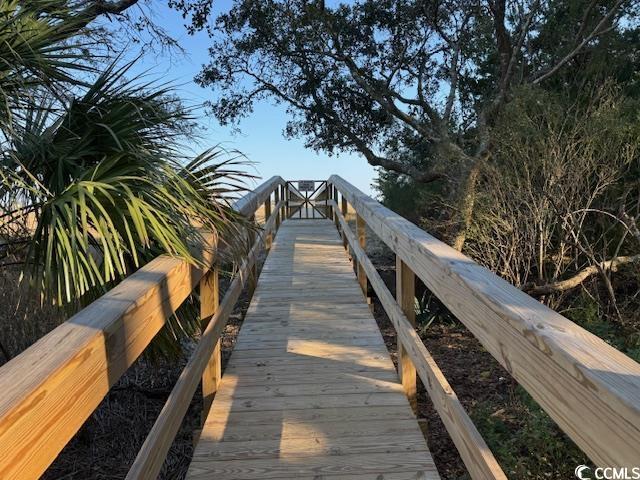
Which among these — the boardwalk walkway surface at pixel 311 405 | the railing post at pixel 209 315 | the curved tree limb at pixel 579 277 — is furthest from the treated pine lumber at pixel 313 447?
the curved tree limb at pixel 579 277

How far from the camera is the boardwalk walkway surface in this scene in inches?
88.6

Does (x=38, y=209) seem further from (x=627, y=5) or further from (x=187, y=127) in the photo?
(x=627, y=5)

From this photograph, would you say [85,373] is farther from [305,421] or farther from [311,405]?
[311,405]

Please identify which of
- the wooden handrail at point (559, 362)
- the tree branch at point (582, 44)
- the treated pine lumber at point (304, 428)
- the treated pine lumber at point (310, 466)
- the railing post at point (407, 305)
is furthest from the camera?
the tree branch at point (582, 44)

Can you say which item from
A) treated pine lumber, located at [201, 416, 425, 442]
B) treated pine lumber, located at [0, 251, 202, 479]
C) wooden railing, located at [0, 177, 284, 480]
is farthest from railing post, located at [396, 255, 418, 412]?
treated pine lumber, located at [0, 251, 202, 479]

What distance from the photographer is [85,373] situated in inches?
47.9

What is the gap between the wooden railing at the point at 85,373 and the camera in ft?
3.08

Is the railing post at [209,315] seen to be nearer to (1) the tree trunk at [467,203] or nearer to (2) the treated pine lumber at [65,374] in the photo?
(2) the treated pine lumber at [65,374]

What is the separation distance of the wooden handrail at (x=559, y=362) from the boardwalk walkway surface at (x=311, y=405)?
897mm

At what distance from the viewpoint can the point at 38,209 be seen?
2.62 m

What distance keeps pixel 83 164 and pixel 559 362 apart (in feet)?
8.05

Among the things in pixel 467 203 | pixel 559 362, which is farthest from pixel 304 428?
pixel 467 203

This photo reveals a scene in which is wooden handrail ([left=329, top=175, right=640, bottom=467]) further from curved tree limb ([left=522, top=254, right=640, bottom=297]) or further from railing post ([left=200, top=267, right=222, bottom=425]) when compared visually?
curved tree limb ([left=522, top=254, right=640, bottom=297])

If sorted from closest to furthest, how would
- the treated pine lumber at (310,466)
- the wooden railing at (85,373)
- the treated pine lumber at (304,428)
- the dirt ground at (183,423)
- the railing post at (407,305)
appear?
the wooden railing at (85,373), the treated pine lumber at (310,466), the treated pine lumber at (304,428), the railing post at (407,305), the dirt ground at (183,423)
